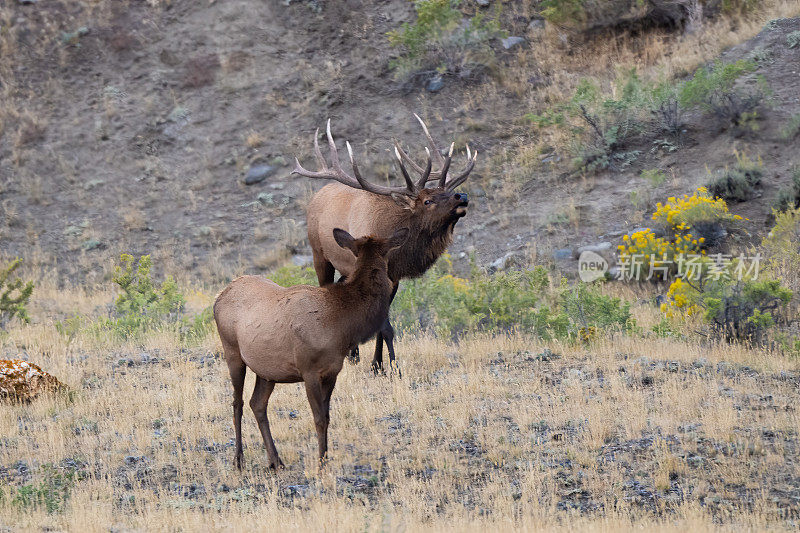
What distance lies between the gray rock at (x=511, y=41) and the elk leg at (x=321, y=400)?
62.0 feet

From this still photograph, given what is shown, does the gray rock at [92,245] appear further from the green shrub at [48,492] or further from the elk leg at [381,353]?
the green shrub at [48,492]

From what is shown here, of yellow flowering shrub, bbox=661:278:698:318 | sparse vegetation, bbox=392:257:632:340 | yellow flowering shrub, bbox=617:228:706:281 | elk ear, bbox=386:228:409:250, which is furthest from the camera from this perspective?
yellow flowering shrub, bbox=617:228:706:281

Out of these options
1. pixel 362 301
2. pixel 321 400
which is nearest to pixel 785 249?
pixel 362 301

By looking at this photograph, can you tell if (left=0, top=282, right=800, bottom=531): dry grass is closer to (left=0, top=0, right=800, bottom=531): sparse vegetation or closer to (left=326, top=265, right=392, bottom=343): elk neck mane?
(left=0, top=0, right=800, bottom=531): sparse vegetation

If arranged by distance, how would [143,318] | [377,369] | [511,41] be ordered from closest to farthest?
[377,369] → [143,318] → [511,41]

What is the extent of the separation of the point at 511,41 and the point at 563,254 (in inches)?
344

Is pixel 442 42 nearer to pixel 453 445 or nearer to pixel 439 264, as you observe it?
pixel 439 264

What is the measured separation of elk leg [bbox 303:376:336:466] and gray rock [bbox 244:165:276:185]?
16673mm

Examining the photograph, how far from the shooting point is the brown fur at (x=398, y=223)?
1067 cm

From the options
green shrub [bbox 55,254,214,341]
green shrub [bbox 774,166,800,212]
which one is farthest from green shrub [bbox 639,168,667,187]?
green shrub [bbox 55,254,214,341]

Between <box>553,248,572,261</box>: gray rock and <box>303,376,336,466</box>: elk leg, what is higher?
<box>303,376,336,466</box>: elk leg

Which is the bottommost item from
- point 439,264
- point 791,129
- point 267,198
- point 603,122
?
point 439,264

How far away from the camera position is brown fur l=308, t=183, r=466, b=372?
35.0ft

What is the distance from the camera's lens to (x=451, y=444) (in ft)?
28.3
